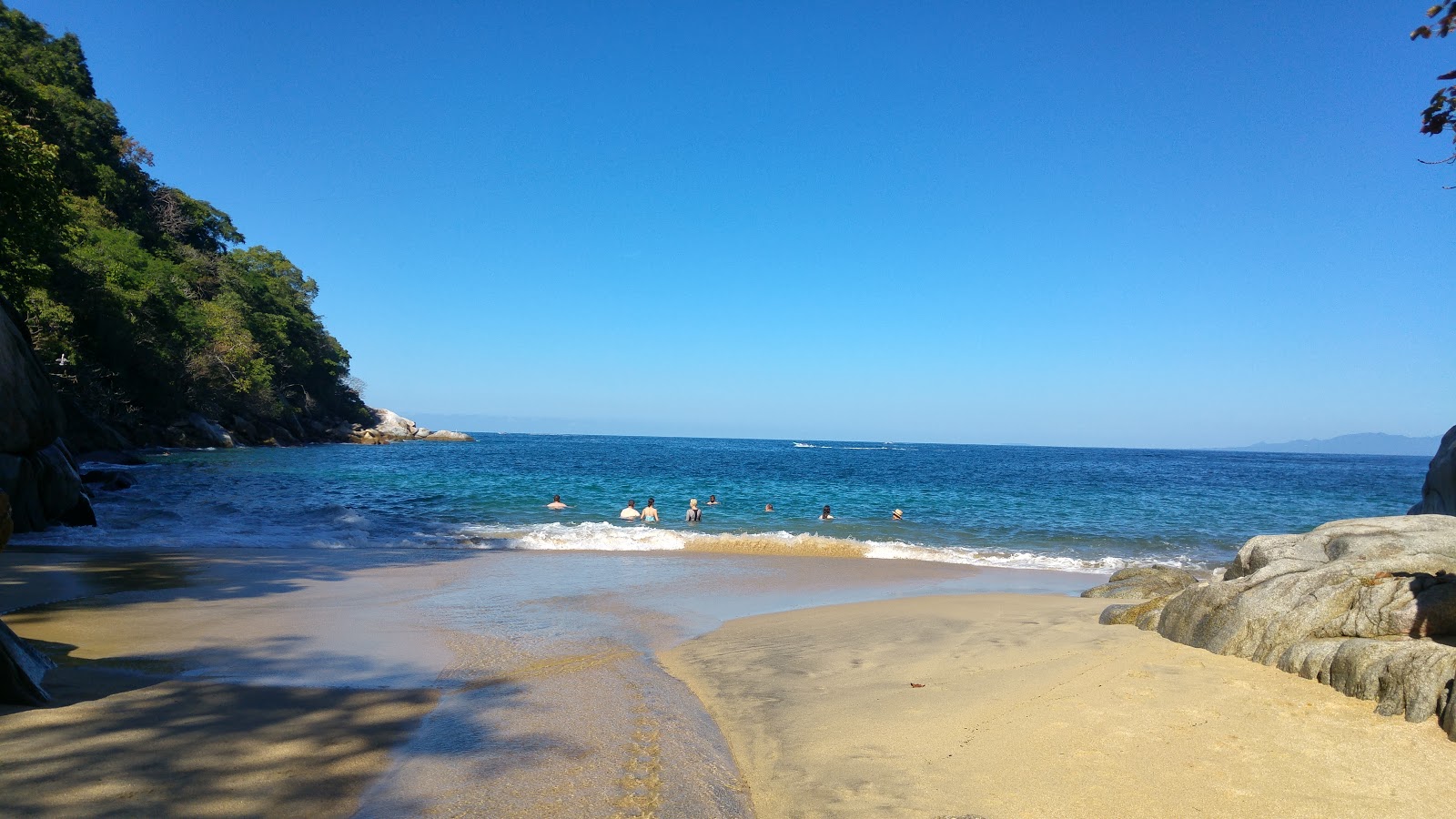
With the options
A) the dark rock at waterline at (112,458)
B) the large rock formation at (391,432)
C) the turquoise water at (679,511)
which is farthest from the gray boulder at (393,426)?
the dark rock at waterline at (112,458)

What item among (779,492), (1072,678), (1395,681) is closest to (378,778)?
(1072,678)

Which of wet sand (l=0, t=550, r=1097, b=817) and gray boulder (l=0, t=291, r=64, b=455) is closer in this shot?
wet sand (l=0, t=550, r=1097, b=817)

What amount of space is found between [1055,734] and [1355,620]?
11.7 ft

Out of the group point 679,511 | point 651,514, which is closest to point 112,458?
point 679,511

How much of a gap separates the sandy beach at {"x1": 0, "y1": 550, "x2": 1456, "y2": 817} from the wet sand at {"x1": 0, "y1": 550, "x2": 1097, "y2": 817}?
0.03 metres

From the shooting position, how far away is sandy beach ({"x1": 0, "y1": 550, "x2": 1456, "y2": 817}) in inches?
163

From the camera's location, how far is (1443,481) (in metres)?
14.2

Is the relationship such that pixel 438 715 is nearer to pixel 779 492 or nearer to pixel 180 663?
pixel 180 663

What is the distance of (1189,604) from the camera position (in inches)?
309

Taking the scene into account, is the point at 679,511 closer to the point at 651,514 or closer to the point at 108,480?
the point at 651,514

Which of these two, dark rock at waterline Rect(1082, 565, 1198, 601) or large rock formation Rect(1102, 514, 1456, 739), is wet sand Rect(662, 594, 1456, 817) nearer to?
large rock formation Rect(1102, 514, 1456, 739)

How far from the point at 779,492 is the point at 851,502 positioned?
511cm

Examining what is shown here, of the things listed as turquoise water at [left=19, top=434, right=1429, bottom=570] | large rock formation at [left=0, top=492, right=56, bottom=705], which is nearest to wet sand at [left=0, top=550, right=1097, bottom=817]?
large rock formation at [left=0, top=492, right=56, bottom=705]

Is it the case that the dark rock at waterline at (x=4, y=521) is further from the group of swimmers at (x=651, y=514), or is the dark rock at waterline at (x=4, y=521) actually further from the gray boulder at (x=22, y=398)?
the group of swimmers at (x=651, y=514)
